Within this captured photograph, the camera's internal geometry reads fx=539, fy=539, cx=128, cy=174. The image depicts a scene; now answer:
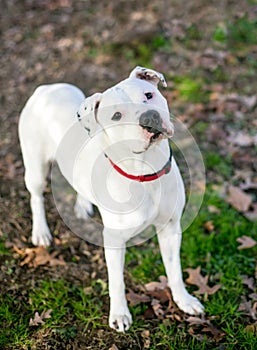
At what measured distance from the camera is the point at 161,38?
6855 millimetres

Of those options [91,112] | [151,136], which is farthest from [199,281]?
[91,112]

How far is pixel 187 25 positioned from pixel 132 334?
462 centimetres

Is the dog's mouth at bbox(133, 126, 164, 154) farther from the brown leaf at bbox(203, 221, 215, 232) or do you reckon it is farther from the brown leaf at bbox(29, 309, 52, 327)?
the brown leaf at bbox(203, 221, 215, 232)

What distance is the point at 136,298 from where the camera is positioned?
12.8 ft

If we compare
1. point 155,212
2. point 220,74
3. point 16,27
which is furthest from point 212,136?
point 16,27

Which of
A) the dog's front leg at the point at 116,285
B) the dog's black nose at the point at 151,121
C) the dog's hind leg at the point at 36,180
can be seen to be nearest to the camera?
the dog's black nose at the point at 151,121

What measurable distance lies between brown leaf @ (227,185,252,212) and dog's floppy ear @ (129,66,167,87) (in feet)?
6.00

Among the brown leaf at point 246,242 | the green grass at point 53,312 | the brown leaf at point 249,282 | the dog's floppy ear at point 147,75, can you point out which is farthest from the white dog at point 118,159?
the brown leaf at point 246,242

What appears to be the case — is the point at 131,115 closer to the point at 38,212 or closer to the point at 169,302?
the point at 169,302

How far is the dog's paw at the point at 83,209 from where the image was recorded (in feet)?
15.5

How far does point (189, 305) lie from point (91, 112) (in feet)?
5.36

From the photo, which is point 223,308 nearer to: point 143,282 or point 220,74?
point 143,282

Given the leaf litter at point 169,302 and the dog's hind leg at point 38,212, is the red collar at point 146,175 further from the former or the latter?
the dog's hind leg at point 38,212

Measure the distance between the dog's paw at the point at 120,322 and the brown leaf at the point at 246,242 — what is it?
108 cm
